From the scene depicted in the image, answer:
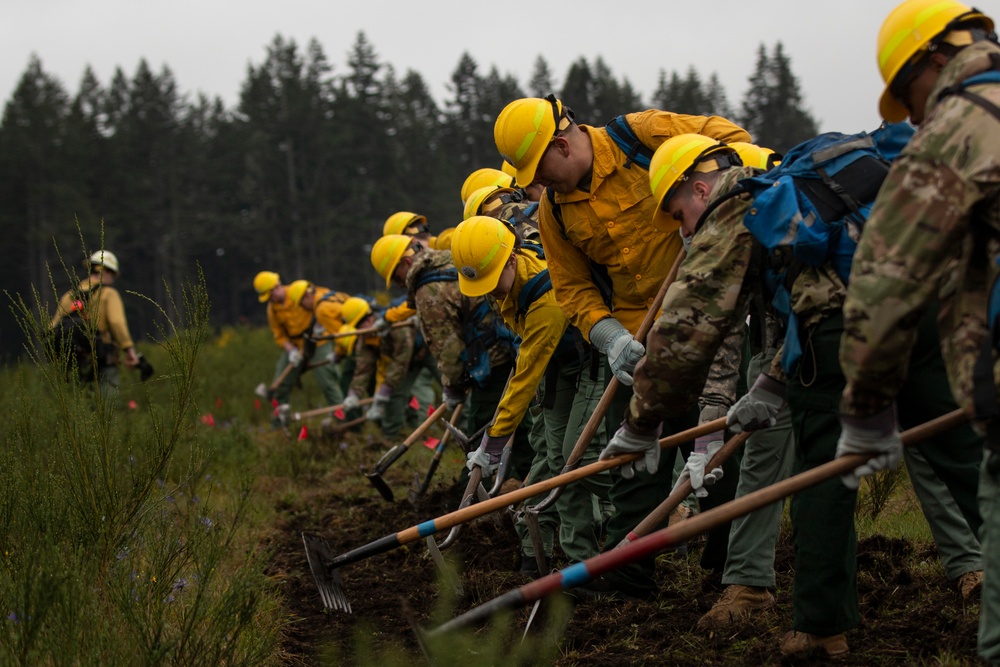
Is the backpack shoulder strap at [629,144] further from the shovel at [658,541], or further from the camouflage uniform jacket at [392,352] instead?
the camouflage uniform jacket at [392,352]

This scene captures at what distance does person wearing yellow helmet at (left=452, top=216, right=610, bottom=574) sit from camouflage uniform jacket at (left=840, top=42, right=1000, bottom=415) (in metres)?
2.72

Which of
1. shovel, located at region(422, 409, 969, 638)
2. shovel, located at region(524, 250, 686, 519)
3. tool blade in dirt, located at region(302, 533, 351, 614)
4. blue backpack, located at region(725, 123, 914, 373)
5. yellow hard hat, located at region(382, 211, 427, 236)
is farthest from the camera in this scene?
yellow hard hat, located at region(382, 211, 427, 236)

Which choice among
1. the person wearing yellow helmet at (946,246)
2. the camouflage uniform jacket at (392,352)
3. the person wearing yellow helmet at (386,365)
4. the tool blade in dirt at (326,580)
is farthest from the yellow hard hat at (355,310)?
the person wearing yellow helmet at (946,246)

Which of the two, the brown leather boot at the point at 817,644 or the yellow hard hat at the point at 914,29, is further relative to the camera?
the brown leather boot at the point at 817,644

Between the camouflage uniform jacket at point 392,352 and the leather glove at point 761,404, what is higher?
the leather glove at point 761,404

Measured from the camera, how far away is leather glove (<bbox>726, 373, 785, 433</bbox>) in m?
3.91

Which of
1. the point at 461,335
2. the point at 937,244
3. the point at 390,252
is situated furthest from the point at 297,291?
the point at 937,244

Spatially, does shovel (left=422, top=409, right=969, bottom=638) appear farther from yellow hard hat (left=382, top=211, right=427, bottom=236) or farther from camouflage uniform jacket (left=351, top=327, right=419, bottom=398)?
camouflage uniform jacket (left=351, top=327, right=419, bottom=398)

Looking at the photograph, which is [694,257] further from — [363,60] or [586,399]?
[363,60]

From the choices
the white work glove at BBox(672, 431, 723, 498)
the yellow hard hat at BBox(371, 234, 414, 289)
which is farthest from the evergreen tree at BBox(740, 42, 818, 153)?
the white work glove at BBox(672, 431, 723, 498)

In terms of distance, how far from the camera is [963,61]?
8.42ft

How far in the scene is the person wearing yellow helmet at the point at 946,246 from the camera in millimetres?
2400

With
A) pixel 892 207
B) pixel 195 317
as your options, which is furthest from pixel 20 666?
pixel 892 207

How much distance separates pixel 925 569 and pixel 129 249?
43.3 metres
